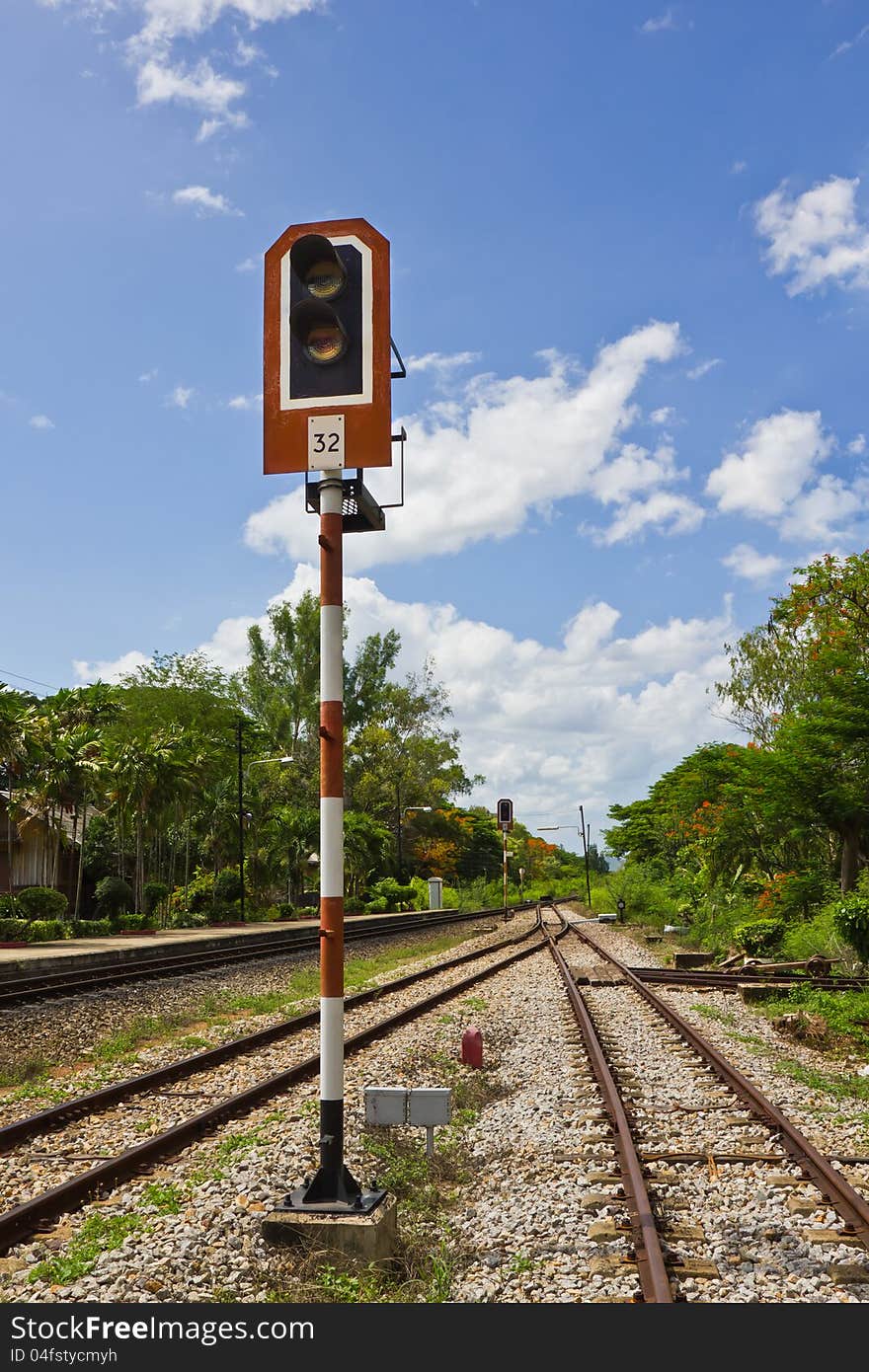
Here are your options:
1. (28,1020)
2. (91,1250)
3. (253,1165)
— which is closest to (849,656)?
(28,1020)

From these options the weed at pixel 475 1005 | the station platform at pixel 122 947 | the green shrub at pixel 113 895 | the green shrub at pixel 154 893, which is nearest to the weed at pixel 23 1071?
the weed at pixel 475 1005

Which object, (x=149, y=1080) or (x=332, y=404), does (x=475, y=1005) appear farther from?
(x=332, y=404)

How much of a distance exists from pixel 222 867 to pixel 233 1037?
121ft

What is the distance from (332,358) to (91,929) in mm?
28667

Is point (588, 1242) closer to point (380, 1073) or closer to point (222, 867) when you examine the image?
point (380, 1073)

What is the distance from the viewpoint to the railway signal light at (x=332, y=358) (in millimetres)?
5441

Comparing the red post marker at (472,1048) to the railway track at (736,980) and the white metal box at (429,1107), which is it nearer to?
the white metal box at (429,1107)

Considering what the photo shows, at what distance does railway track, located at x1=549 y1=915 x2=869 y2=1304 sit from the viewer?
189 inches

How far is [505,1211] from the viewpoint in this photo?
549cm

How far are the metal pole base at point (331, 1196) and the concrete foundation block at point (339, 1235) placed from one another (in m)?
0.04

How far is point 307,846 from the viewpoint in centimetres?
4500

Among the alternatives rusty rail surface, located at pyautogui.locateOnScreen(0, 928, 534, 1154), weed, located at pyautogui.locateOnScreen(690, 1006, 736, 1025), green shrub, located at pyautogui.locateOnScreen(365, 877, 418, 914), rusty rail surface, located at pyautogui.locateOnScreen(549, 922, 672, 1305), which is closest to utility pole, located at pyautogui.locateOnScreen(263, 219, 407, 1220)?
rusty rail surface, located at pyautogui.locateOnScreen(549, 922, 672, 1305)

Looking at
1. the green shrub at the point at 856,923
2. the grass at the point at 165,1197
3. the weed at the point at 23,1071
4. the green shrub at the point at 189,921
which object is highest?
the green shrub at the point at 856,923
